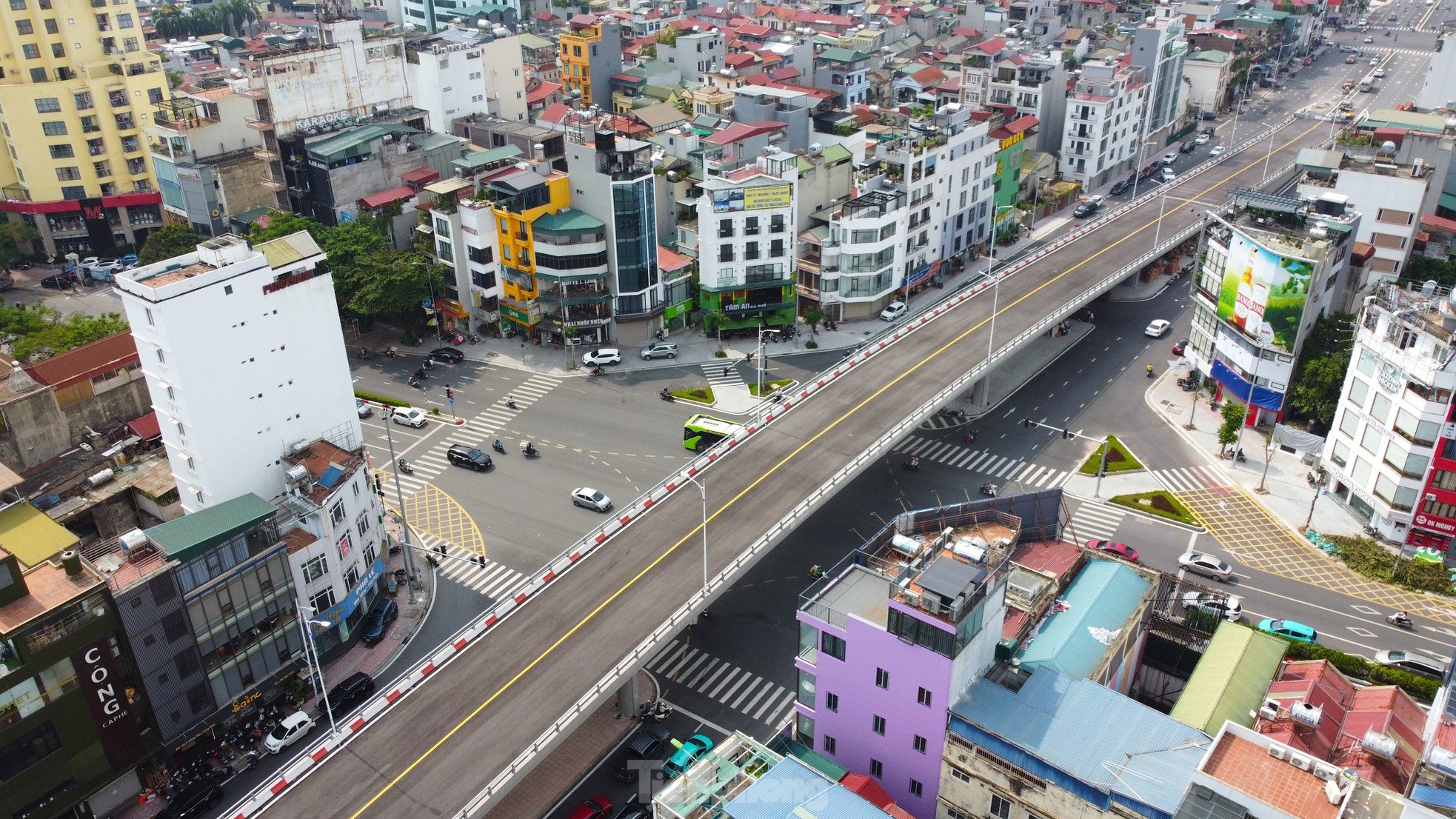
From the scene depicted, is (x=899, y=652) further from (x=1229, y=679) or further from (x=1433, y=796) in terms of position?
(x=1433, y=796)

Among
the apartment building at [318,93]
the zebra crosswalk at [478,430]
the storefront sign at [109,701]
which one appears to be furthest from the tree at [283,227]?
the storefront sign at [109,701]

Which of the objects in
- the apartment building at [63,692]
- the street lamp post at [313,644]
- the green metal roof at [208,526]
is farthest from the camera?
the street lamp post at [313,644]

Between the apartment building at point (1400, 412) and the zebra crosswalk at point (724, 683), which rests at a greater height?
the apartment building at point (1400, 412)

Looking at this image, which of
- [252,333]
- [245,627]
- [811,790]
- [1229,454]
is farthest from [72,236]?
[1229,454]

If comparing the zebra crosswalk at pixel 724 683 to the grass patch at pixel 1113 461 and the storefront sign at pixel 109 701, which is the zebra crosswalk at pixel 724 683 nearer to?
the storefront sign at pixel 109 701

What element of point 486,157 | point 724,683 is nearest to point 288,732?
point 724,683

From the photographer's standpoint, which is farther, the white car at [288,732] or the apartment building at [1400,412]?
the apartment building at [1400,412]
